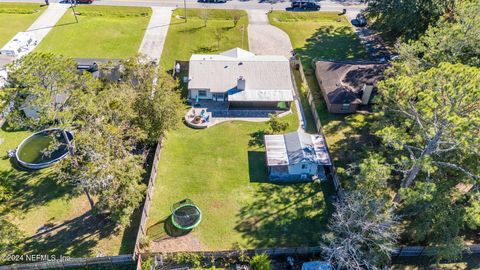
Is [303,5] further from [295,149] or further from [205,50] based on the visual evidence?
[295,149]

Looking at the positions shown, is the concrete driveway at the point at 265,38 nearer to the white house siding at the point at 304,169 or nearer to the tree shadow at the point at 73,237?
the white house siding at the point at 304,169

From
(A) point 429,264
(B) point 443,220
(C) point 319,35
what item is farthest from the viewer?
(C) point 319,35

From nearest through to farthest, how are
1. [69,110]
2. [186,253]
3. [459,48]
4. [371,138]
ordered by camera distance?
[186,253] → [69,110] → [459,48] → [371,138]

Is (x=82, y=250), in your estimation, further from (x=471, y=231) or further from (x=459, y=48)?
(x=459, y=48)

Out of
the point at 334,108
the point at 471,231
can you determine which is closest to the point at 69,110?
the point at 334,108

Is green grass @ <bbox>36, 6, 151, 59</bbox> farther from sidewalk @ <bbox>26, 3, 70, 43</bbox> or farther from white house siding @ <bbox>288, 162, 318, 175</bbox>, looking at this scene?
white house siding @ <bbox>288, 162, 318, 175</bbox>

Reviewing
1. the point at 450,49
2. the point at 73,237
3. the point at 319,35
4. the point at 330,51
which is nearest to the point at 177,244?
the point at 73,237

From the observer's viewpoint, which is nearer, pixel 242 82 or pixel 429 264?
pixel 429 264
